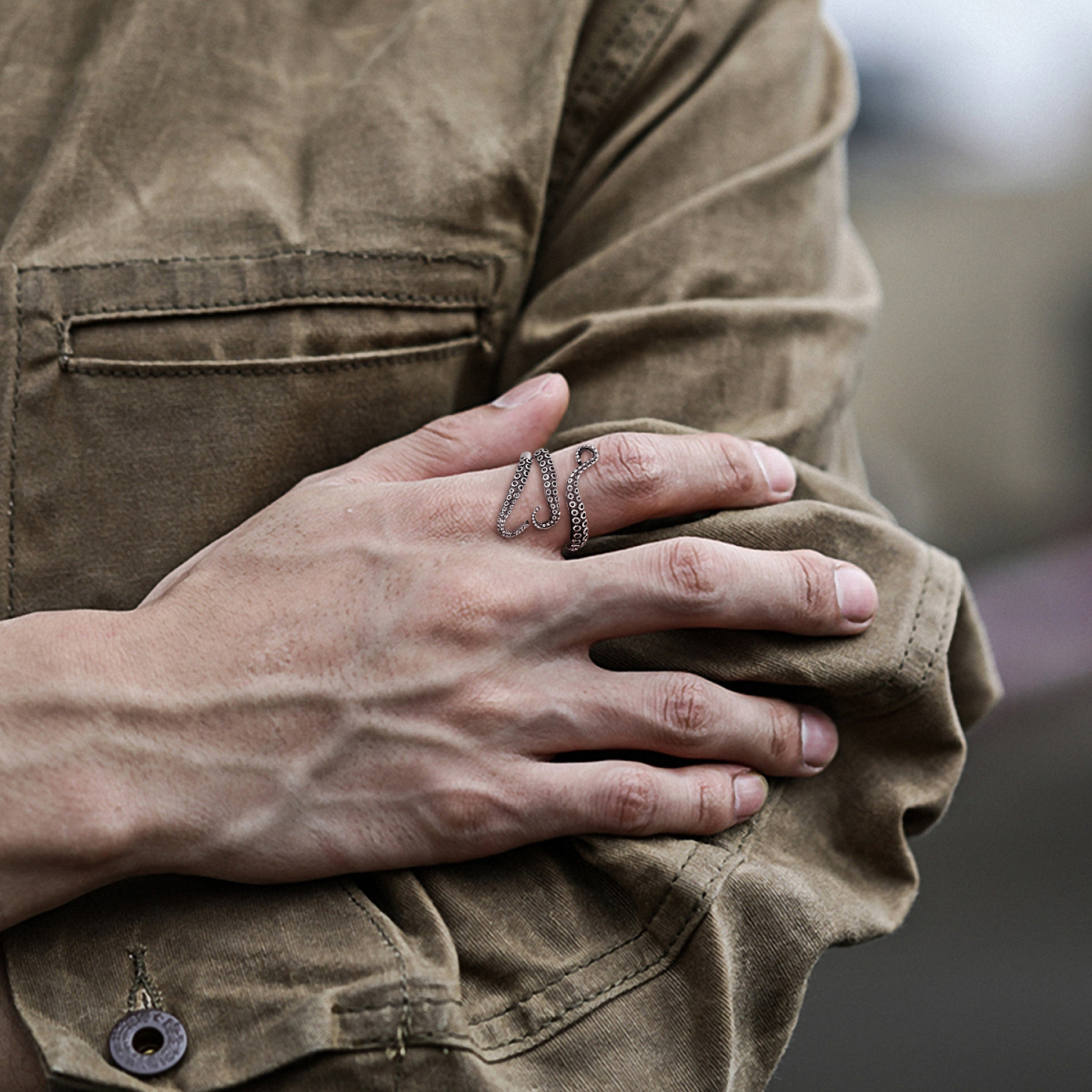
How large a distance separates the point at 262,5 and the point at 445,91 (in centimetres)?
21

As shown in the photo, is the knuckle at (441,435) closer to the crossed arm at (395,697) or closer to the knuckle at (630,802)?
the crossed arm at (395,697)

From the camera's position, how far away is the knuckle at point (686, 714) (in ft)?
2.90

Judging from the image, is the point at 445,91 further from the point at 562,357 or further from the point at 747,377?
the point at 747,377

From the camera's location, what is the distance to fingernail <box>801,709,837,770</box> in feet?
3.05

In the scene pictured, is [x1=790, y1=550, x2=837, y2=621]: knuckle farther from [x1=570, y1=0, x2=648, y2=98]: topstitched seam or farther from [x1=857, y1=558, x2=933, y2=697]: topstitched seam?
[x1=570, y1=0, x2=648, y2=98]: topstitched seam

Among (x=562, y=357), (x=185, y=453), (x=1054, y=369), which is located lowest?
(x=1054, y=369)

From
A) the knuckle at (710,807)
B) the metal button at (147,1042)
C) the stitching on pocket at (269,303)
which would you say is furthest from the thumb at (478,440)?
the metal button at (147,1042)

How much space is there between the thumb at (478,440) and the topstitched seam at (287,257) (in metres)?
0.14

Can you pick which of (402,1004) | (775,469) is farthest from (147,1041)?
(775,469)

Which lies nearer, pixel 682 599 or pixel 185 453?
pixel 682 599

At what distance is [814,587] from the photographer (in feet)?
2.97

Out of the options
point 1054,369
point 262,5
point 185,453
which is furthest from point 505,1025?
point 1054,369

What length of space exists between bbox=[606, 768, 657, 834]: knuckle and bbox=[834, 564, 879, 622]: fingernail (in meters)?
0.22

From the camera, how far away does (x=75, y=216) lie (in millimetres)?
970
